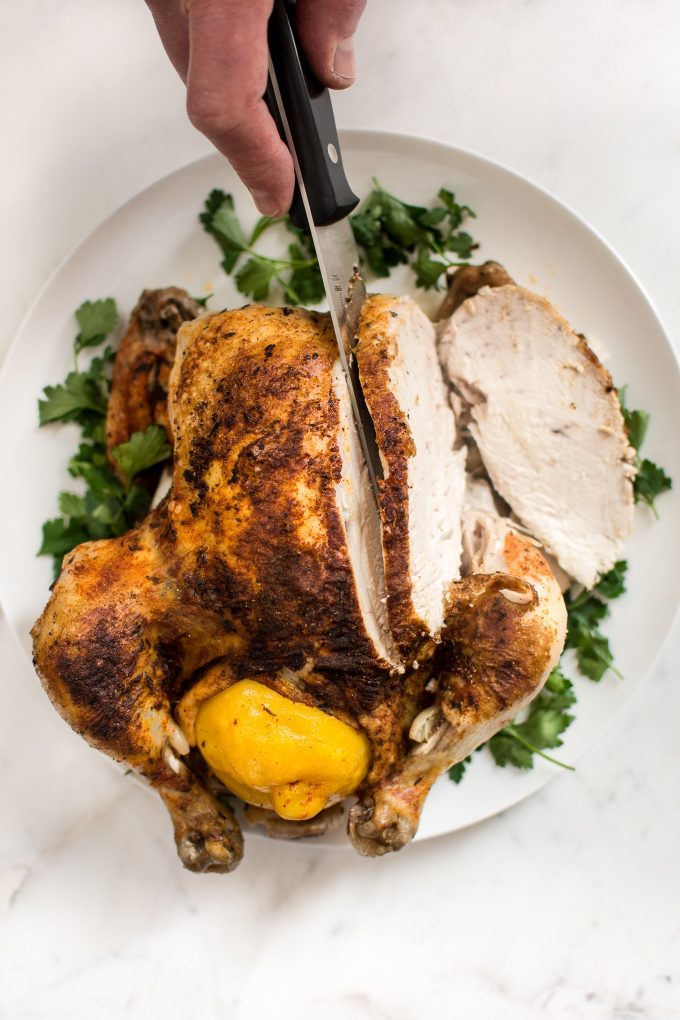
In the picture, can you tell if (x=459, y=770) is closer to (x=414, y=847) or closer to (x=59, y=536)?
(x=414, y=847)

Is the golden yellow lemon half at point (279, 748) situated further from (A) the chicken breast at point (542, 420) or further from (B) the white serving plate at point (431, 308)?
(A) the chicken breast at point (542, 420)

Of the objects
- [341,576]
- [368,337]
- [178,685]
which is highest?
[368,337]

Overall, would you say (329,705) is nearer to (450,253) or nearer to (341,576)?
(341,576)

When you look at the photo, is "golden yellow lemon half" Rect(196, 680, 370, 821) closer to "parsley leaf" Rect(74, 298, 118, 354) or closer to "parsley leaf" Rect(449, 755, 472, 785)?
"parsley leaf" Rect(449, 755, 472, 785)

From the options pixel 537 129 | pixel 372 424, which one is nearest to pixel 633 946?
pixel 372 424

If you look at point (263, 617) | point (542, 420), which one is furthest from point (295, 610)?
point (542, 420)

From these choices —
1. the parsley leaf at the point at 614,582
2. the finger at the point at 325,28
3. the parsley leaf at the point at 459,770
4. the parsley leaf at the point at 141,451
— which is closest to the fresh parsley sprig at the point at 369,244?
the parsley leaf at the point at 141,451
